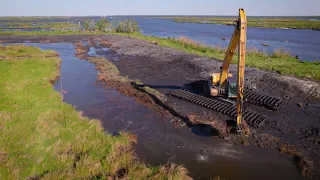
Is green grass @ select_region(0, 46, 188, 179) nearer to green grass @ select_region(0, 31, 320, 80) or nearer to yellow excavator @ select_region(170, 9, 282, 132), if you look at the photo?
yellow excavator @ select_region(170, 9, 282, 132)

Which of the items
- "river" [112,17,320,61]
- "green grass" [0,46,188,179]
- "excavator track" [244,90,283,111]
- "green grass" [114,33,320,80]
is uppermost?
"river" [112,17,320,61]

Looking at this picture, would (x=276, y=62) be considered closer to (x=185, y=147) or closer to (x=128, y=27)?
(x=185, y=147)

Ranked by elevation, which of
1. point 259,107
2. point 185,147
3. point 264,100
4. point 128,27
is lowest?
point 185,147

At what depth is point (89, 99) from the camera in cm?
1567

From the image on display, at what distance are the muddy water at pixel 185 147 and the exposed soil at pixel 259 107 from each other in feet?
2.07

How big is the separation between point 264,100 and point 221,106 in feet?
8.98

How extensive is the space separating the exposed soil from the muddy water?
0.63m

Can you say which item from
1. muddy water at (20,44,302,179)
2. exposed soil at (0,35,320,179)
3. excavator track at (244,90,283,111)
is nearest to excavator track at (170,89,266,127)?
exposed soil at (0,35,320,179)

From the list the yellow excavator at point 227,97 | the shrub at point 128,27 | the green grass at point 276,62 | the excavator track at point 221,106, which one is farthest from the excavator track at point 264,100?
the shrub at point 128,27

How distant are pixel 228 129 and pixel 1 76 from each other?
14991mm

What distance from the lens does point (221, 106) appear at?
13547 mm

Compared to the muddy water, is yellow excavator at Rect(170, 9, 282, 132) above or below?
above

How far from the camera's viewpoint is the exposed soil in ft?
33.4

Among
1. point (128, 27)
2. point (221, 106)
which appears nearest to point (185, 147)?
point (221, 106)
